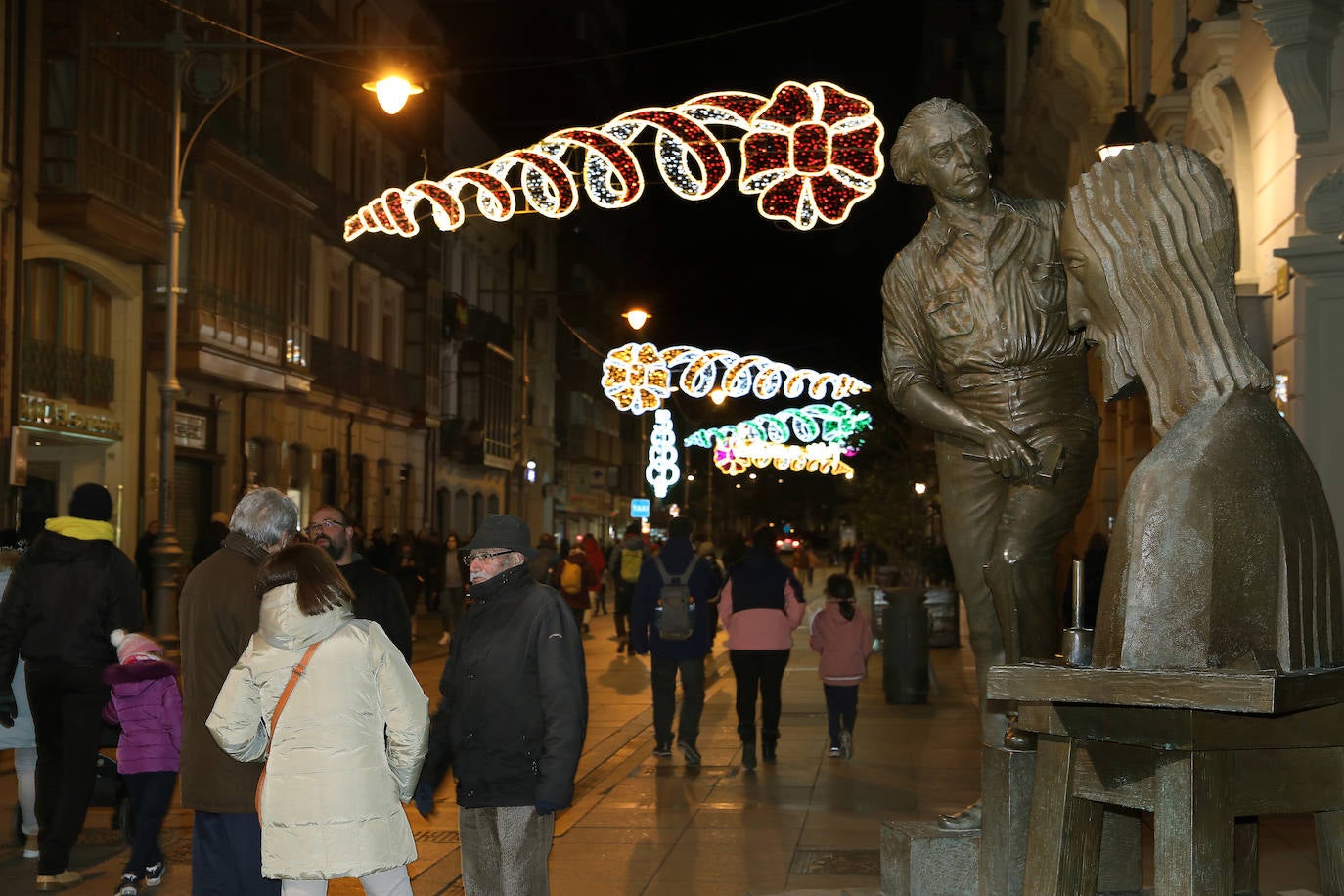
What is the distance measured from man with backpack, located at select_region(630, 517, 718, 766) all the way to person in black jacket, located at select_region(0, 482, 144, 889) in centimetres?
511

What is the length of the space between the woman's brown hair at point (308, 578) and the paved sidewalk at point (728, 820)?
174cm

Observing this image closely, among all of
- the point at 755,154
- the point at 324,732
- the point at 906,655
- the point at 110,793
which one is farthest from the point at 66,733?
the point at 906,655

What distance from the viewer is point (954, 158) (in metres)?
5.25

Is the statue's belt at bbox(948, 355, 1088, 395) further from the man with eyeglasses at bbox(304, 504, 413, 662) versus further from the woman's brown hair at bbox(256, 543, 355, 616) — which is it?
the man with eyeglasses at bbox(304, 504, 413, 662)

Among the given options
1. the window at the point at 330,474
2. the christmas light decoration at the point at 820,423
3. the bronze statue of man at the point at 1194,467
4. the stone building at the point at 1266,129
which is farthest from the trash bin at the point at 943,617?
the bronze statue of man at the point at 1194,467

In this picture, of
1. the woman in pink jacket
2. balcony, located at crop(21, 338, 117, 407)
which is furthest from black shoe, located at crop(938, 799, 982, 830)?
balcony, located at crop(21, 338, 117, 407)

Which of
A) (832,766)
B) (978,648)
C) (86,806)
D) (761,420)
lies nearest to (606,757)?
(832,766)

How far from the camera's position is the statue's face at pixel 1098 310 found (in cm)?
321

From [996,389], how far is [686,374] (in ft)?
77.0

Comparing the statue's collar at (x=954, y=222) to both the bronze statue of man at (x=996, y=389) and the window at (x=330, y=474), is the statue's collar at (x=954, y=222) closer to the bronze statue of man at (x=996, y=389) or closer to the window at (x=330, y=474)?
the bronze statue of man at (x=996, y=389)

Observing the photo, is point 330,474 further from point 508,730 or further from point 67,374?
point 508,730

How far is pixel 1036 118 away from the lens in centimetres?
2744

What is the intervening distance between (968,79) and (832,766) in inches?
1592

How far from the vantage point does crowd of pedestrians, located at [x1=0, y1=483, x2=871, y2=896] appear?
538 cm
